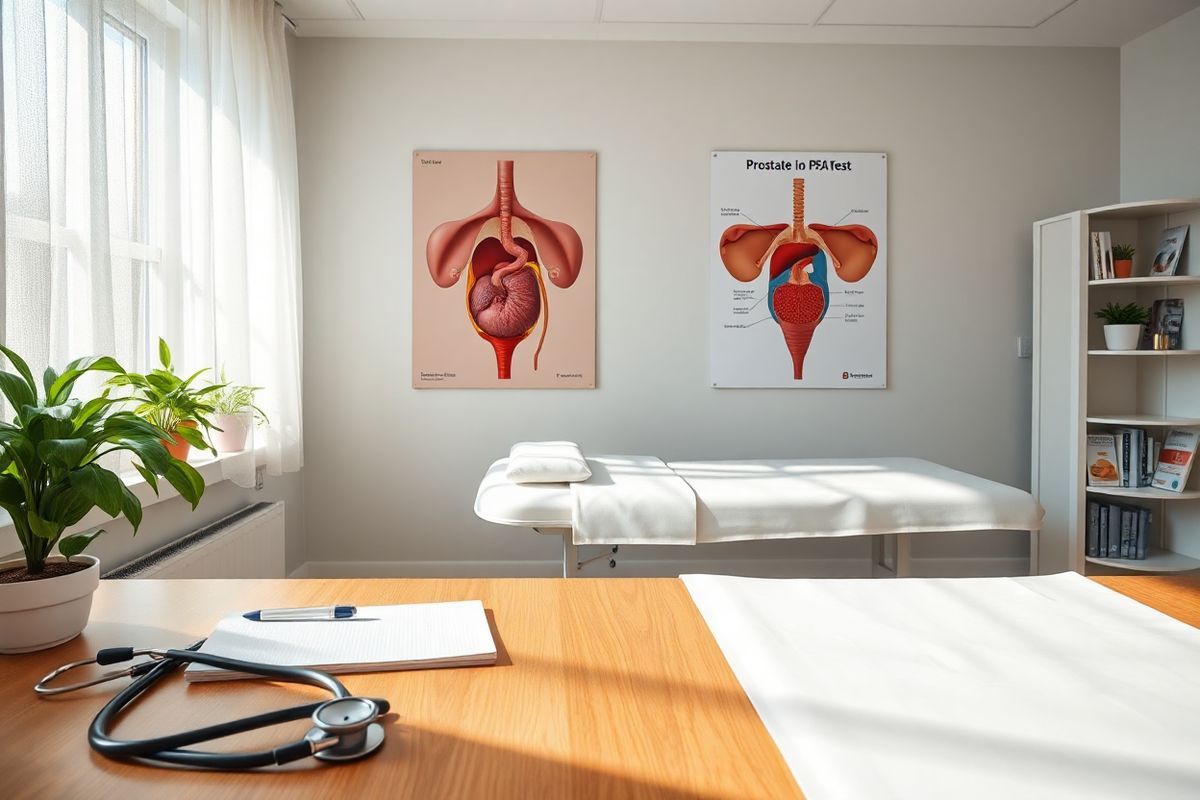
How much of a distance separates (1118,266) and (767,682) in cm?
332

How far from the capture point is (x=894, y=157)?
11.8 feet

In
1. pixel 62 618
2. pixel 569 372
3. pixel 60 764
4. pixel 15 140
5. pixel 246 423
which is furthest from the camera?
pixel 569 372

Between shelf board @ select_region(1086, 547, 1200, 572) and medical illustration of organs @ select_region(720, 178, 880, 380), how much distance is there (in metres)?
1.47

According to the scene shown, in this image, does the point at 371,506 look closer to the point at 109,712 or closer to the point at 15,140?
the point at 15,140

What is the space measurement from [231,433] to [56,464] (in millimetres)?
1853

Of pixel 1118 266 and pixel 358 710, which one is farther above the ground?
pixel 1118 266

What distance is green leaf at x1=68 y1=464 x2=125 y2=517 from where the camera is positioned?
852 mm

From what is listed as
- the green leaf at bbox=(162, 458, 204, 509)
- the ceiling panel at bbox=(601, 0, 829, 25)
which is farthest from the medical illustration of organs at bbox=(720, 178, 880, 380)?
the green leaf at bbox=(162, 458, 204, 509)

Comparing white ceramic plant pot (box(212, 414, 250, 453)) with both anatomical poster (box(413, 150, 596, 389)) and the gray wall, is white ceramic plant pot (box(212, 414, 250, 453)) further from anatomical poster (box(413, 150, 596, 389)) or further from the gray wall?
the gray wall

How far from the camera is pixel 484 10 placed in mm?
3229

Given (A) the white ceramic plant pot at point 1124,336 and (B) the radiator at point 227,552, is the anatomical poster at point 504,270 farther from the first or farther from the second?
(A) the white ceramic plant pot at point 1124,336

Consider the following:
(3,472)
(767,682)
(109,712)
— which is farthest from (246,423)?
(767,682)

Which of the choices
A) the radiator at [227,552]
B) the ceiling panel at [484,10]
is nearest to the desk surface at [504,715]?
the radiator at [227,552]

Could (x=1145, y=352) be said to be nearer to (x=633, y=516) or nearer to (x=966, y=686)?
(x=633, y=516)
